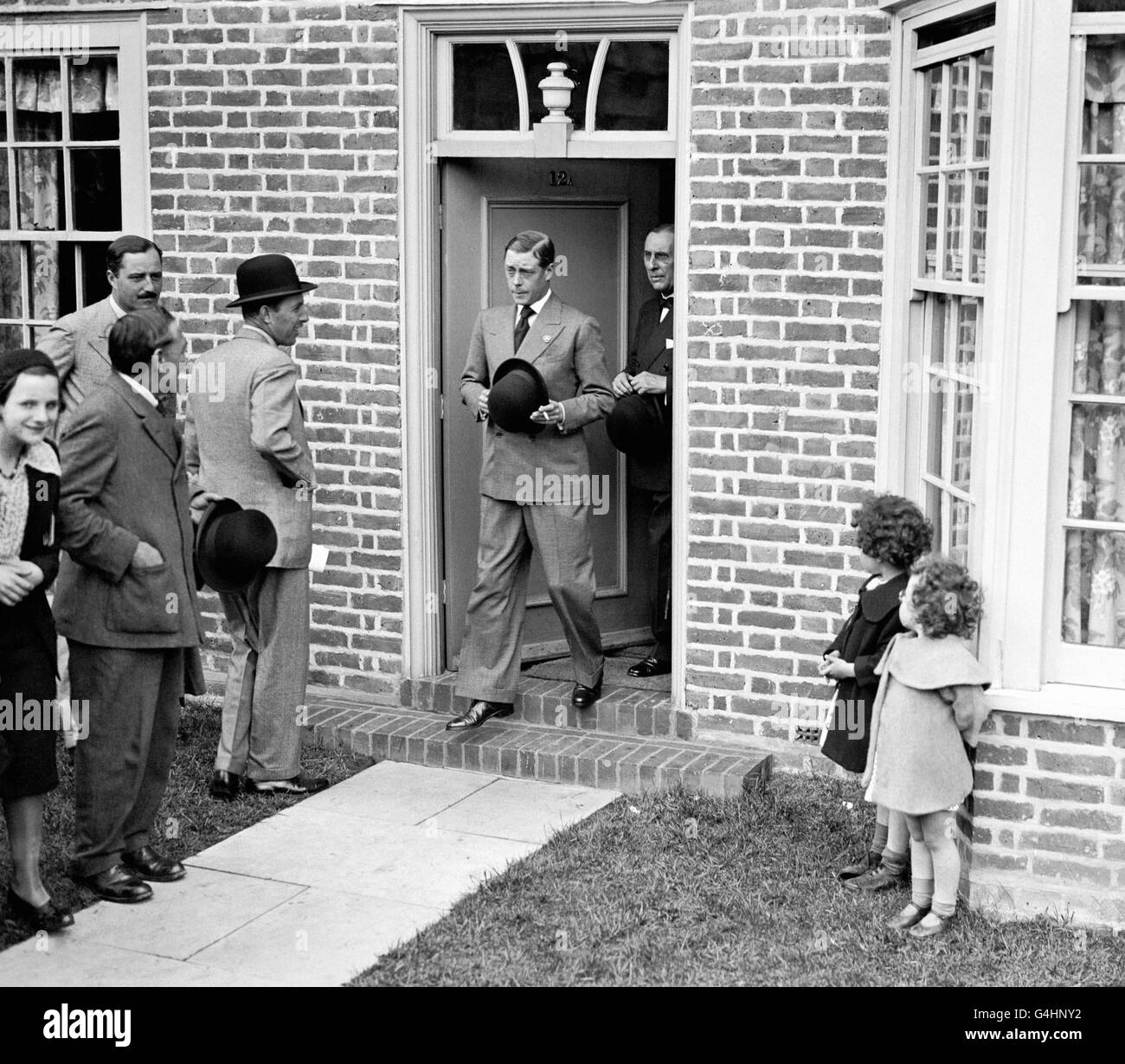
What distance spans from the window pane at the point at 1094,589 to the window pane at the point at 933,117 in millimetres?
1678

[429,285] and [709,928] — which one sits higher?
[429,285]

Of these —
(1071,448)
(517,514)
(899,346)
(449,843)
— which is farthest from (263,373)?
(1071,448)

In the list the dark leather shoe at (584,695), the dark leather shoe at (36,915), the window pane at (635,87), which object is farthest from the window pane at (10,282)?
the dark leather shoe at (36,915)

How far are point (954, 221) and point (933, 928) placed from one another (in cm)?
265

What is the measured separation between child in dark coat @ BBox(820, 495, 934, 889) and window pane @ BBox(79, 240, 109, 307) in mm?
4365

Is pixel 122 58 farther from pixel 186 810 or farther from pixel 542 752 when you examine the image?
pixel 542 752

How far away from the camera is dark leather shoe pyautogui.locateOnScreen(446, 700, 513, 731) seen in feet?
24.1

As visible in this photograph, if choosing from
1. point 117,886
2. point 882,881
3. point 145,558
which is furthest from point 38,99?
point 882,881

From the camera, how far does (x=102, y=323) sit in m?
6.89

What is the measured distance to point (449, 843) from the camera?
21.0 ft

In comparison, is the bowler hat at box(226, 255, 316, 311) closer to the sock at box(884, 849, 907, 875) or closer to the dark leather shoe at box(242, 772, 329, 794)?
the dark leather shoe at box(242, 772, 329, 794)

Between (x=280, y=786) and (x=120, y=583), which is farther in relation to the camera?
(x=280, y=786)

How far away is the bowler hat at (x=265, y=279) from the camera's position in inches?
261

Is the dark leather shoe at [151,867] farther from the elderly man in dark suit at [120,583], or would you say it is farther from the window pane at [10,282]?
the window pane at [10,282]
